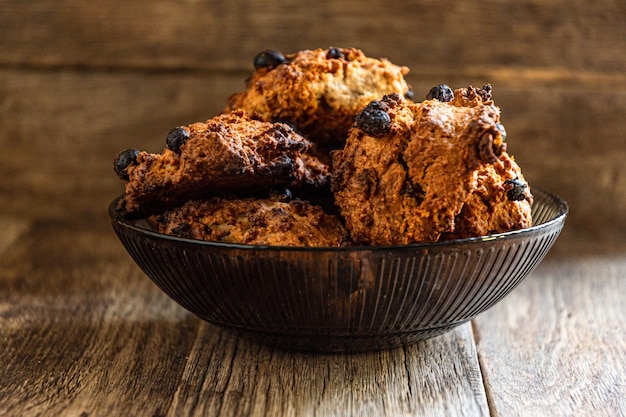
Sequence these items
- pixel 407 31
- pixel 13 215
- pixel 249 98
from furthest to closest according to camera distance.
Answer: pixel 13 215, pixel 407 31, pixel 249 98

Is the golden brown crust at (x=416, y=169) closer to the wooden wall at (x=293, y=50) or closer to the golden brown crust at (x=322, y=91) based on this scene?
the golden brown crust at (x=322, y=91)

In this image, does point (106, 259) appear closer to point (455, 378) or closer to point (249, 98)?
point (249, 98)

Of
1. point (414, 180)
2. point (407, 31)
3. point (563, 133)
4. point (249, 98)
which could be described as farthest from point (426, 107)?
point (563, 133)

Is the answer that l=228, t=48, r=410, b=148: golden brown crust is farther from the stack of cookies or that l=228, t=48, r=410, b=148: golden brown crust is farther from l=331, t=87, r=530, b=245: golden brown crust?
l=331, t=87, r=530, b=245: golden brown crust

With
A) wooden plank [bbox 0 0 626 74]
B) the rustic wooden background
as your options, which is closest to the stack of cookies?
the rustic wooden background

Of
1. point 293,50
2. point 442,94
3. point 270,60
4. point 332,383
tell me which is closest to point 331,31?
point 293,50

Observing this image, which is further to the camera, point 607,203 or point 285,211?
point 607,203
